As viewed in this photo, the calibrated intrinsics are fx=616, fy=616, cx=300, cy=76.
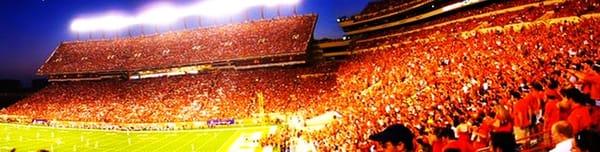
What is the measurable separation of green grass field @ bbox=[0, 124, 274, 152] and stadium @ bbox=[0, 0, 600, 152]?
124 mm

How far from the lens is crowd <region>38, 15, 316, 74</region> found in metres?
54.1

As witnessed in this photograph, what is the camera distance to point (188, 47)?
195 feet

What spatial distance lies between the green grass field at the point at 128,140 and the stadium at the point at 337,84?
0.12 m

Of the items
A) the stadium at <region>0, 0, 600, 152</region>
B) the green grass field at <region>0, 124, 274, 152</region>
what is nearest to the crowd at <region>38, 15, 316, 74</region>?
the stadium at <region>0, 0, 600, 152</region>

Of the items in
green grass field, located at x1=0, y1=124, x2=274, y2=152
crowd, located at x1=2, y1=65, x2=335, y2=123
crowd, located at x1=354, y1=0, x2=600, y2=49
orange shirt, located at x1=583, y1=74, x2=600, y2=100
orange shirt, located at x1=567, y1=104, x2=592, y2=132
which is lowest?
green grass field, located at x1=0, y1=124, x2=274, y2=152

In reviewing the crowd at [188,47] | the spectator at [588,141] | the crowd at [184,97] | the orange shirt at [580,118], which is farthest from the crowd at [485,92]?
the crowd at [188,47]

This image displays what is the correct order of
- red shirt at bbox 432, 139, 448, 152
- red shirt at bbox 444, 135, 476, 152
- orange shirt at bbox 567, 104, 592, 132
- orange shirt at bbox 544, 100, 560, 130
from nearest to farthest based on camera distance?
orange shirt at bbox 567, 104, 592, 132
red shirt at bbox 444, 135, 476, 152
red shirt at bbox 432, 139, 448, 152
orange shirt at bbox 544, 100, 560, 130

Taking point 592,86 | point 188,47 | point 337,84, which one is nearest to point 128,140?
point 337,84

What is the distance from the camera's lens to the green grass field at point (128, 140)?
2894cm

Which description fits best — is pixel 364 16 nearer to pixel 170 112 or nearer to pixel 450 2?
pixel 450 2

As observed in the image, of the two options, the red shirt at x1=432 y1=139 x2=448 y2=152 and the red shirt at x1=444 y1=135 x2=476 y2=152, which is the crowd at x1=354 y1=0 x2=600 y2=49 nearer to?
the red shirt at x1=432 y1=139 x2=448 y2=152

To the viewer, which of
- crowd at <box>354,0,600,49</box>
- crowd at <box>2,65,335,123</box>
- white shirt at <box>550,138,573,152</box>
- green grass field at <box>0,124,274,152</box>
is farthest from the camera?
crowd at <box>2,65,335,123</box>

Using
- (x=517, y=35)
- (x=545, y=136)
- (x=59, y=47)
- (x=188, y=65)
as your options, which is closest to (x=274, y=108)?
(x=188, y=65)

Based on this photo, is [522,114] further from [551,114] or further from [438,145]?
[438,145]
